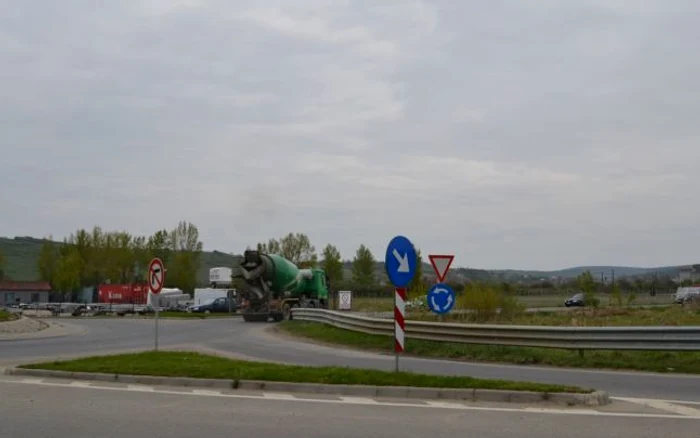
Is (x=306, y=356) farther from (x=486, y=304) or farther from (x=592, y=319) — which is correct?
(x=592, y=319)

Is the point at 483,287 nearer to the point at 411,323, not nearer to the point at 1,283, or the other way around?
the point at 411,323

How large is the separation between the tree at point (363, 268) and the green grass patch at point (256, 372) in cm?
8486

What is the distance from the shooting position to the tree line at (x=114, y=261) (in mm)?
97750

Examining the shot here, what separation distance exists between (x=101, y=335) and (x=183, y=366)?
18778mm

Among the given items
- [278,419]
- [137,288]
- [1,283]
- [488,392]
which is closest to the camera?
[278,419]

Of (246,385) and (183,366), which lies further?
(183,366)

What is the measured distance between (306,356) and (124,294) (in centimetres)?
6218

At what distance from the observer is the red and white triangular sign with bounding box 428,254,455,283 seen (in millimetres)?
18766

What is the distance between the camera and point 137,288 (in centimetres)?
7869

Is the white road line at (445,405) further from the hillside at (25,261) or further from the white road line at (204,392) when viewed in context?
the hillside at (25,261)

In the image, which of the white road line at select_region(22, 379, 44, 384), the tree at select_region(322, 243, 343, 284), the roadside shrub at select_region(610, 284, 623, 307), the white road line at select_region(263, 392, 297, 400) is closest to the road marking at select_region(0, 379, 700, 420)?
the white road line at select_region(263, 392, 297, 400)

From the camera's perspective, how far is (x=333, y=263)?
98.7m

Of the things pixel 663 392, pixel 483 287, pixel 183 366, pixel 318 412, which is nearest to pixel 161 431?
pixel 318 412

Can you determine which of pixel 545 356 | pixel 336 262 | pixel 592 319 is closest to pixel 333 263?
pixel 336 262
